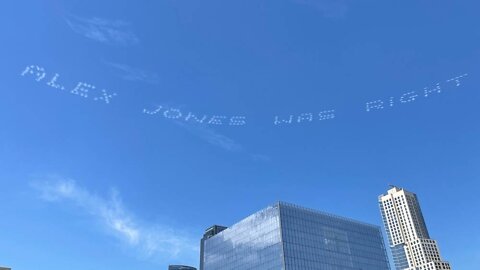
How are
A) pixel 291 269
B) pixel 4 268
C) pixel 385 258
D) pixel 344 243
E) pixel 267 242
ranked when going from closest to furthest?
pixel 4 268
pixel 291 269
pixel 267 242
pixel 344 243
pixel 385 258

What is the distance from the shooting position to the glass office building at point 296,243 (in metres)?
154

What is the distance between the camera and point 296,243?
15550cm

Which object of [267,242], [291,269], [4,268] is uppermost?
[267,242]

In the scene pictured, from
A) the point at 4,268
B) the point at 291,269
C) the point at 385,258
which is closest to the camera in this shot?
the point at 4,268

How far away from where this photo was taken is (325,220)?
17125 centimetres

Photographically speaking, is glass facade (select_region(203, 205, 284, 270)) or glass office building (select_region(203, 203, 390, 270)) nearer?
glass office building (select_region(203, 203, 390, 270))

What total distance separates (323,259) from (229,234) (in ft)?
130

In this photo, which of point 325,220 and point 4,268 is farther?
point 325,220

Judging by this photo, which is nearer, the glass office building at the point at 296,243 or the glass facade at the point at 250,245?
the glass office building at the point at 296,243

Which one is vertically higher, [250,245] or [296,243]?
[250,245]

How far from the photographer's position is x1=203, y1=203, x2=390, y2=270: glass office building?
6053 inches

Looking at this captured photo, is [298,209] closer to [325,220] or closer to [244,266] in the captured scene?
[325,220]

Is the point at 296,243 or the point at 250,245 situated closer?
the point at 296,243

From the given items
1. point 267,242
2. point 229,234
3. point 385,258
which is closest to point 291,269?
point 267,242
